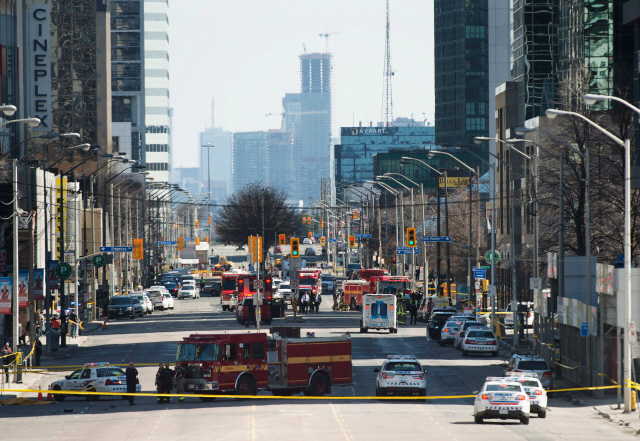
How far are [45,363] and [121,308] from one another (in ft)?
89.9

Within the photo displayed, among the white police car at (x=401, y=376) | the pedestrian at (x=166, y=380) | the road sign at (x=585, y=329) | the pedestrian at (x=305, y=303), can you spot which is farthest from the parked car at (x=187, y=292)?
the road sign at (x=585, y=329)

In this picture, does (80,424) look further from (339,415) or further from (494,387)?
(494,387)

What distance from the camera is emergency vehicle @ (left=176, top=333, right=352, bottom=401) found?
31.0 meters

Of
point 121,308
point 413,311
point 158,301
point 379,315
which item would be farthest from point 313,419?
point 158,301

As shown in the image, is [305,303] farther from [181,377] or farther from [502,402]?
[502,402]

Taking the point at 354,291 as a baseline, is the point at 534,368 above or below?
above

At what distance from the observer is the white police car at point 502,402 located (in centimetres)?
2667

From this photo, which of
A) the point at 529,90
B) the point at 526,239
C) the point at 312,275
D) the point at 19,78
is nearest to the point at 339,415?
the point at 19,78

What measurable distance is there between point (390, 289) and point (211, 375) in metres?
43.9

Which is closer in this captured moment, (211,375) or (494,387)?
(494,387)

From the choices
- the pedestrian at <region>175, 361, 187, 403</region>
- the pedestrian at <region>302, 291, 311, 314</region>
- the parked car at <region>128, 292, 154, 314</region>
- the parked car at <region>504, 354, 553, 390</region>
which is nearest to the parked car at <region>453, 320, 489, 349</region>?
the parked car at <region>504, 354, 553, 390</region>

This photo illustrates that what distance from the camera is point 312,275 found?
83.2 meters

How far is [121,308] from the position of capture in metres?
72.6

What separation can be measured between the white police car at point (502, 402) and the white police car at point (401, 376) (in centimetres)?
502
